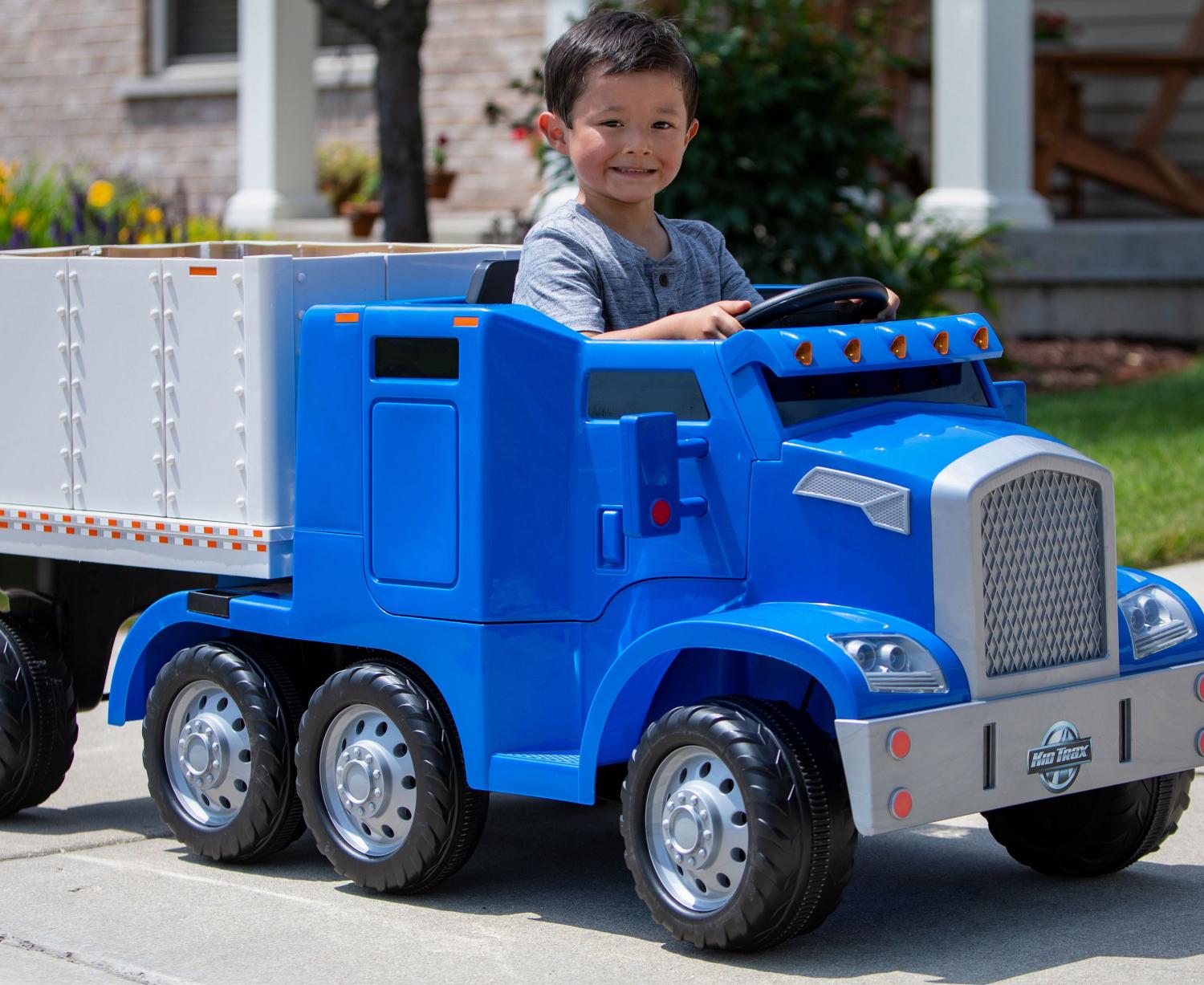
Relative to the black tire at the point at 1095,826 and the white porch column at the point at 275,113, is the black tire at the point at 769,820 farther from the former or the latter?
the white porch column at the point at 275,113

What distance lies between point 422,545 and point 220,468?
0.73 metres

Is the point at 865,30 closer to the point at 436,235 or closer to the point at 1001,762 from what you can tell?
the point at 436,235

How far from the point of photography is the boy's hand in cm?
438

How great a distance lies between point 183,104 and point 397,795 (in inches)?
676

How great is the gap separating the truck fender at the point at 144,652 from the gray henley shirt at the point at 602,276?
1.30 metres

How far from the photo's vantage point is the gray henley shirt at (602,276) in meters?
4.70

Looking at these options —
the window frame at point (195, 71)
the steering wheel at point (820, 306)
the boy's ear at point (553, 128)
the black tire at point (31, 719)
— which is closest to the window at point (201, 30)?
the window frame at point (195, 71)

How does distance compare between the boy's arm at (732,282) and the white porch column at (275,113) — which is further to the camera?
the white porch column at (275,113)

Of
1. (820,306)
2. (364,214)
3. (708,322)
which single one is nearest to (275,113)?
(364,214)

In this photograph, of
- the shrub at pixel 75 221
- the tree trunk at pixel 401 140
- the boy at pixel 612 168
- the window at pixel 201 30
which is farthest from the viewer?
the window at pixel 201 30

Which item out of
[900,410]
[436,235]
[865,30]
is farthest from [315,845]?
[436,235]

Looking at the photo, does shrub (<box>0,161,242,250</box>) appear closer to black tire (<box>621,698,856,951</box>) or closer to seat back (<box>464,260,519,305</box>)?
seat back (<box>464,260,519,305</box>)

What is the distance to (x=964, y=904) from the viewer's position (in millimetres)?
4617

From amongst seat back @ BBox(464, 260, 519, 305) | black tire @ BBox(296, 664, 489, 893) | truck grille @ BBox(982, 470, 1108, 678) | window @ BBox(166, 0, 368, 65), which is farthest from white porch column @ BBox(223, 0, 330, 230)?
truck grille @ BBox(982, 470, 1108, 678)
